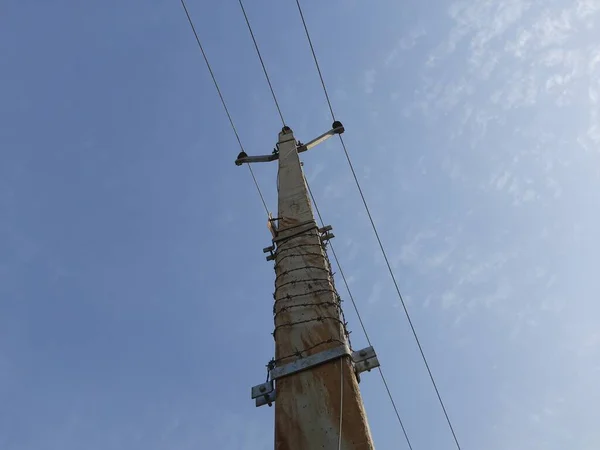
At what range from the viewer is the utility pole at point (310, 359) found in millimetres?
5254

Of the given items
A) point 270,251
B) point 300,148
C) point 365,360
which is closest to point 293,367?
point 365,360

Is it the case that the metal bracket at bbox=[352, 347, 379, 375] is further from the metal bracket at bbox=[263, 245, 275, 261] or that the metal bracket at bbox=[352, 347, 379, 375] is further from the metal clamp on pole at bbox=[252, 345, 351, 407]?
the metal bracket at bbox=[263, 245, 275, 261]

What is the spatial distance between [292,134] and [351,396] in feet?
23.2

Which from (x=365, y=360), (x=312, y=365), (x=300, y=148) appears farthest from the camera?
(x=300, y=148)

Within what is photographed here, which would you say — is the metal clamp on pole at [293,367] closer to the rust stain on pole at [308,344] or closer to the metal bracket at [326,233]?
the rust stain on pole at [308,344]

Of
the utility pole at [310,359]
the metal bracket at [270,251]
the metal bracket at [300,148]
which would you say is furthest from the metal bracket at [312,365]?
the metal bracket at [300,148]

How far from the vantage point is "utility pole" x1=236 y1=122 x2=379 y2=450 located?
207 inches

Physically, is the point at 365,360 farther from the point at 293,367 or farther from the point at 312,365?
the point at 293,367

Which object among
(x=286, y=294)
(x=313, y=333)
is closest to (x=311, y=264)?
(x=286, y=294)

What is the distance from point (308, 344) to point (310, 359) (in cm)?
24

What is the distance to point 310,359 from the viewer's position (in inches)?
232

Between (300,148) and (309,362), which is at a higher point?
(300,148)

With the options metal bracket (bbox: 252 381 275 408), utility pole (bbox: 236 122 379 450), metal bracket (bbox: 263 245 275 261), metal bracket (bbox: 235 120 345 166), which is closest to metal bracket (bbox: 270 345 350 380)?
utility pole (bbox: 236 122 379 450)

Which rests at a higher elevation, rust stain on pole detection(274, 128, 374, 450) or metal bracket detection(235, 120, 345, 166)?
A: metal bracket detection(235, 120, 345, 166)
